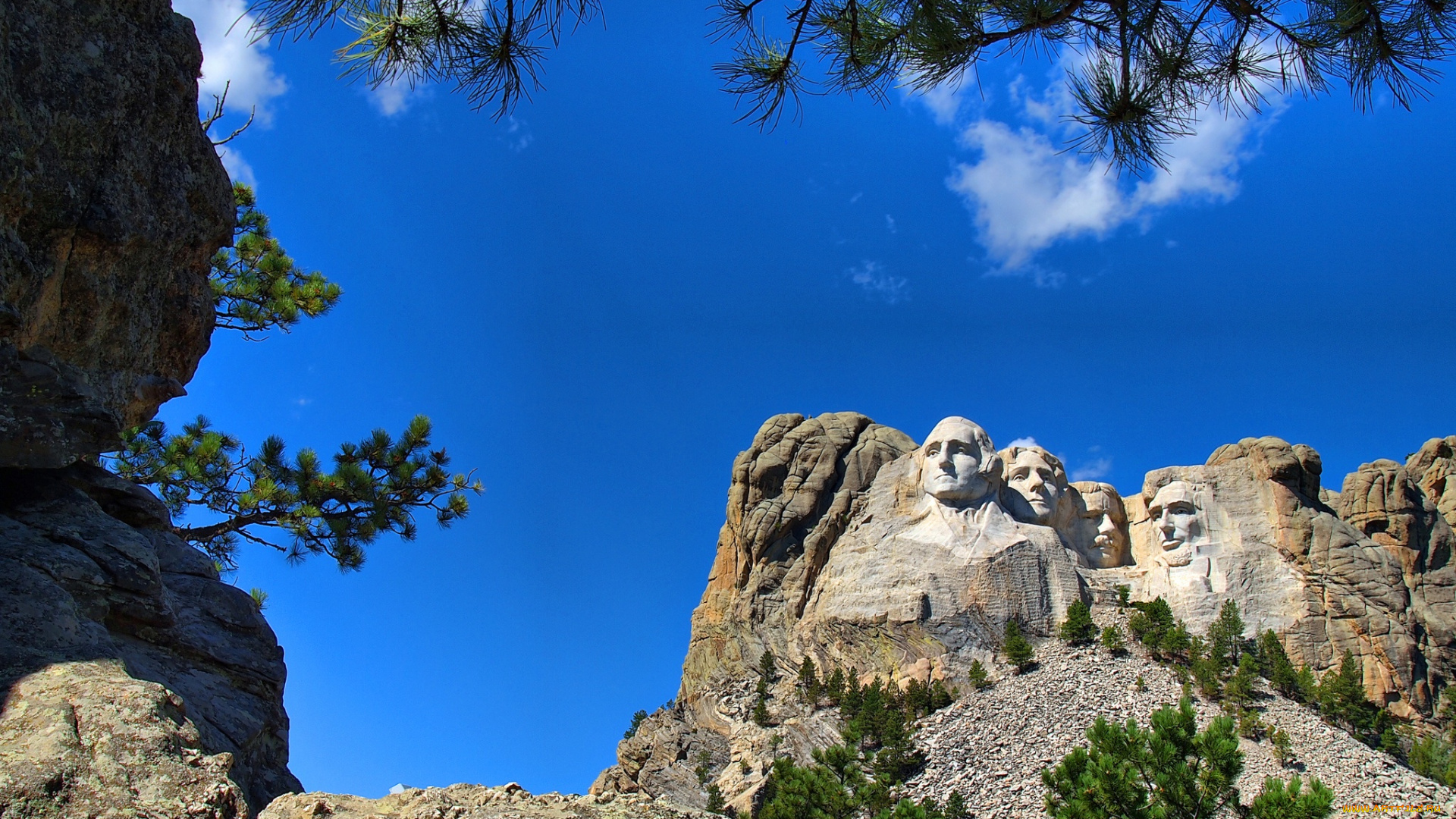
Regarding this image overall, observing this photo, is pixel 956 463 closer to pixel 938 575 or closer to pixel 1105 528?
pixel 938 575

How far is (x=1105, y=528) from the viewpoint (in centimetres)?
3017

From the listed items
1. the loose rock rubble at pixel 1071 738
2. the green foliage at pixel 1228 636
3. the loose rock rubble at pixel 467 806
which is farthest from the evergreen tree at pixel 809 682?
the loose rock rubble at pixel 467 806

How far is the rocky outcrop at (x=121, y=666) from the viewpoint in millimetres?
7742

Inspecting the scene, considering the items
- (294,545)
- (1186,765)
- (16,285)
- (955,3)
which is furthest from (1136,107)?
(294,545)

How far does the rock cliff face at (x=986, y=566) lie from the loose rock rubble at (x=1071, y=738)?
2.32 feet

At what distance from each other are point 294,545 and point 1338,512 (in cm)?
2490

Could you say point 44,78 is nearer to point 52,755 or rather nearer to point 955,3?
point 52,755

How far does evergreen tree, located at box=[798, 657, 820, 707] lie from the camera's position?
84.1 ft

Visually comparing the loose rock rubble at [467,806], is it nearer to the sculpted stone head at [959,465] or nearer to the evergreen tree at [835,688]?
the evergreen tree at [835,688]

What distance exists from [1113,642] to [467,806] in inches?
796

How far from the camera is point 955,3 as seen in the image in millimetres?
9938

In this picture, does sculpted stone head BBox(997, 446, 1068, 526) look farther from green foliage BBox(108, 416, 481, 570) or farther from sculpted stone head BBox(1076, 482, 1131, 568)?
green foliage BBox(108, 416, 481, 570)

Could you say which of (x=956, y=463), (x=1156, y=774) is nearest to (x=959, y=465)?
(x=956, y=463)

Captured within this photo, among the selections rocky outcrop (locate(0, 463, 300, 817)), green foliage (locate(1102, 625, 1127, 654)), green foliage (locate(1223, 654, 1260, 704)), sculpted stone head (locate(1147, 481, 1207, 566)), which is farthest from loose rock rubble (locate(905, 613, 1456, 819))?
rocky outcrop (locate(0, 463, 300, 817))
